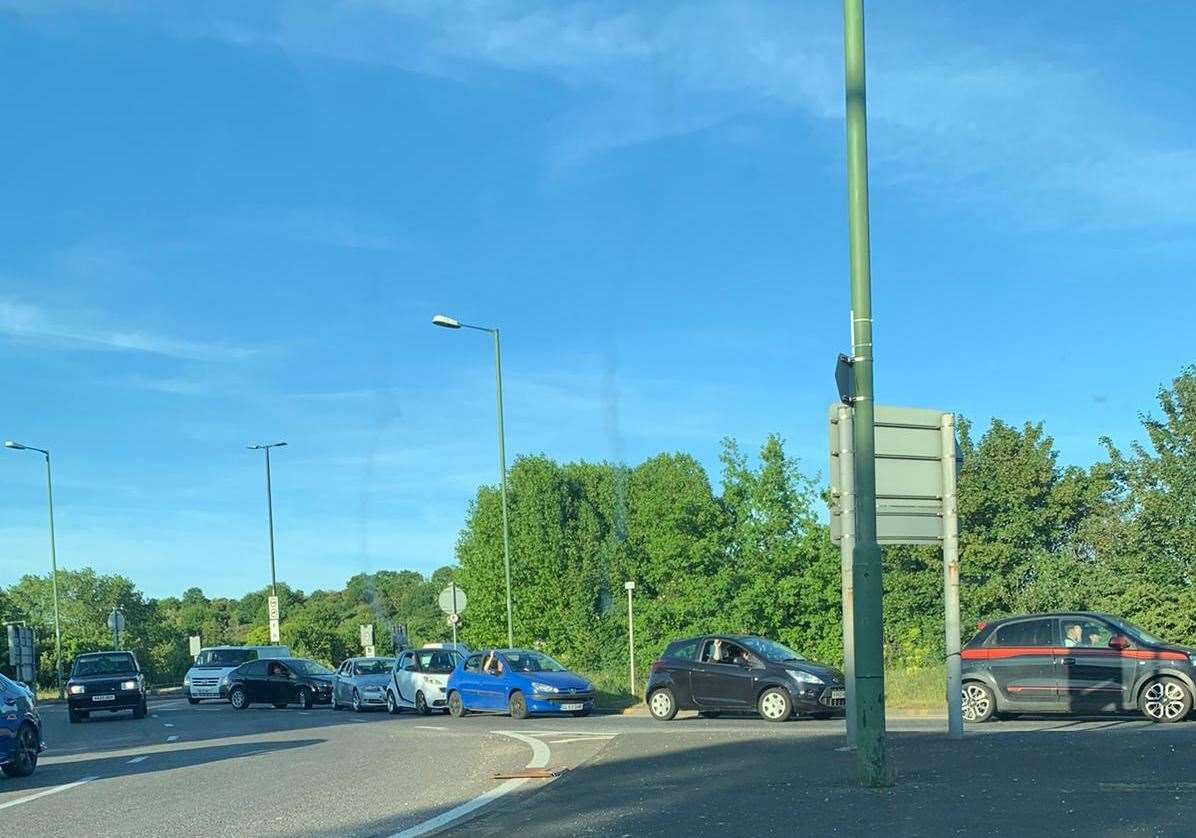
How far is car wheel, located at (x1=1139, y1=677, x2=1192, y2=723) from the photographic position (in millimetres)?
19422

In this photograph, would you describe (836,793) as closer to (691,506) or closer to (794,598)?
(794,598)

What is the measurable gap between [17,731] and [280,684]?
24.5 metres

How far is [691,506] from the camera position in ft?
188

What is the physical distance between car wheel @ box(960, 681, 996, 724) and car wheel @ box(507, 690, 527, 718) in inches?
397

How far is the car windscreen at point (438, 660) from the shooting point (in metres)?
34.0

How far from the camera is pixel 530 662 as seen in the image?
1156 inches

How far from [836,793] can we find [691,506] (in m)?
46.3

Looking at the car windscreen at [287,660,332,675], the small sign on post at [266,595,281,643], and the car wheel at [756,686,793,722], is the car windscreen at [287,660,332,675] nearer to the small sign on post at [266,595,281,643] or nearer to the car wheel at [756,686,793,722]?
the small sign on post at [266,595,281,643]

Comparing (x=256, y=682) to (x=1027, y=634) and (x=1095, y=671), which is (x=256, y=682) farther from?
(x=1095, y=671)

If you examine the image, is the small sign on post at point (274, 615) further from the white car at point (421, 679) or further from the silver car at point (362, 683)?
the white car at point (421, 679)

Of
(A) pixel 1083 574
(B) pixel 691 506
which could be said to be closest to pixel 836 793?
(A) pixel 1083 574

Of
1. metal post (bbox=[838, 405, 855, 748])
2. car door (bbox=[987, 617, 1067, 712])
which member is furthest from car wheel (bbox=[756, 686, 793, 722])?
metal post (bbox=[838, 405, 855, 748])

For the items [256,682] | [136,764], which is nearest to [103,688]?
[256,682]

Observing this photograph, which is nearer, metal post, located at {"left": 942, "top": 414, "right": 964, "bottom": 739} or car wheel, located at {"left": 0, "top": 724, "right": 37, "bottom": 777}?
metal post, located at {"left": 942, "top": 414, "right": 964, "bottom": 739}
